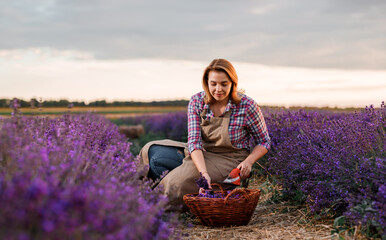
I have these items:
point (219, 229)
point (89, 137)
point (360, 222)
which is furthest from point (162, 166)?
point (360, 222)

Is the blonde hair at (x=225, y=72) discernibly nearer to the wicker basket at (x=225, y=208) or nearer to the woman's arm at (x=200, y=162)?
the woman's arm at (x=200, y=162)

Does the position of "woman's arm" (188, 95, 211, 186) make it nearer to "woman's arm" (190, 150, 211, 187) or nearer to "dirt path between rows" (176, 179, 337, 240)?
"woman's arm" (190, 150, 211, 187)

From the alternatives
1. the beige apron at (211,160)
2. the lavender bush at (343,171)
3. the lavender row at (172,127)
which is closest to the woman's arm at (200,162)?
the beige apron at (211,160)

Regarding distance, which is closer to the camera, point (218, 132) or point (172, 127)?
point (218, 132)

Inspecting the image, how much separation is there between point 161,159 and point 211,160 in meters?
0.71

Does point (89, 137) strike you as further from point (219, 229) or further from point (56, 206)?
point (56, 206)

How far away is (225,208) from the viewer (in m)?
3.09

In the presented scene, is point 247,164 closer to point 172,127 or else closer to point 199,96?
point 199,96

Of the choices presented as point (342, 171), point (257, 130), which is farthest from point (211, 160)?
point (342, 171)

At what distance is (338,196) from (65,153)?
2198mm

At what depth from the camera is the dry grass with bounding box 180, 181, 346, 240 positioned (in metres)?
3.05

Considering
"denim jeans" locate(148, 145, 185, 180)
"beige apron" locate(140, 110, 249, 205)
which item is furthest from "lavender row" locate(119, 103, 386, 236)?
"denim jeans" locate(148, 145, 185, 180)

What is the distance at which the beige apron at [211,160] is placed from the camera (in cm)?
356

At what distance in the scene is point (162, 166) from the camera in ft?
13.6
